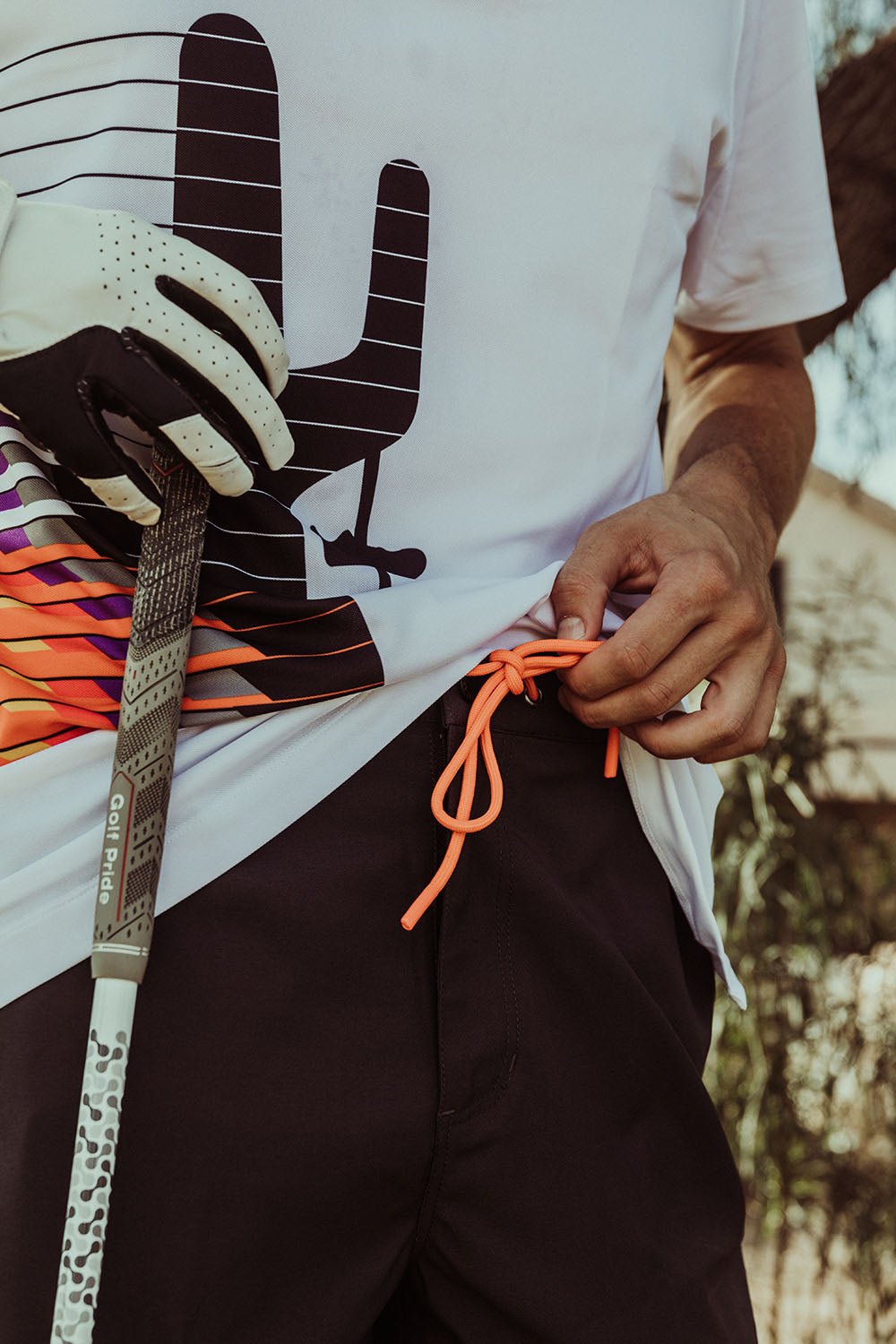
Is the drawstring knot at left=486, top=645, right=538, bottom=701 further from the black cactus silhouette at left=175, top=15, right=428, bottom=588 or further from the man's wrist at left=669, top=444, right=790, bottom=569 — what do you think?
the man's wrist at left=669, top=444, right=790, bottom=569

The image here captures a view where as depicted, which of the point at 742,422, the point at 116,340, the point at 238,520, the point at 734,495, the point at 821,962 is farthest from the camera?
the point at 821,962

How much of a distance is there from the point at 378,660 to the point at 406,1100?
287mm

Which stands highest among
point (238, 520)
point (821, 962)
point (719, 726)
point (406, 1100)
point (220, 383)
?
point (220, 383)

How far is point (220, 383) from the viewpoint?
70 centimetres

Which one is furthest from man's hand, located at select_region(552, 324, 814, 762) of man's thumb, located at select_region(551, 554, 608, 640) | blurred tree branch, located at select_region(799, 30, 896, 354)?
blurred tree branch, located at select_region(799, 30, 896, 354)

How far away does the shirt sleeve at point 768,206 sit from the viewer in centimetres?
114

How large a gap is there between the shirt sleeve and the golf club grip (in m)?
0.69

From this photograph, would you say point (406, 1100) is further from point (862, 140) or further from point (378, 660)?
point (862, 140)

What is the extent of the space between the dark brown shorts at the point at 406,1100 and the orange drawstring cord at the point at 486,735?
2 centimetres

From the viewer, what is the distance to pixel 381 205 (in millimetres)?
836

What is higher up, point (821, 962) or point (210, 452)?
point (210, 452)

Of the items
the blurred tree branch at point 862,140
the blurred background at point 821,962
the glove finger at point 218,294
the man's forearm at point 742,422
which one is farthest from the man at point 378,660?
the blurred background at point 821,962

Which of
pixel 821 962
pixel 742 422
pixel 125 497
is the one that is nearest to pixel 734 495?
pixel 742 422

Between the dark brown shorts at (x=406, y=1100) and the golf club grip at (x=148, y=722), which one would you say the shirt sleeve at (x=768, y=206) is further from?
the golf club grip at (x=148, y=722)
